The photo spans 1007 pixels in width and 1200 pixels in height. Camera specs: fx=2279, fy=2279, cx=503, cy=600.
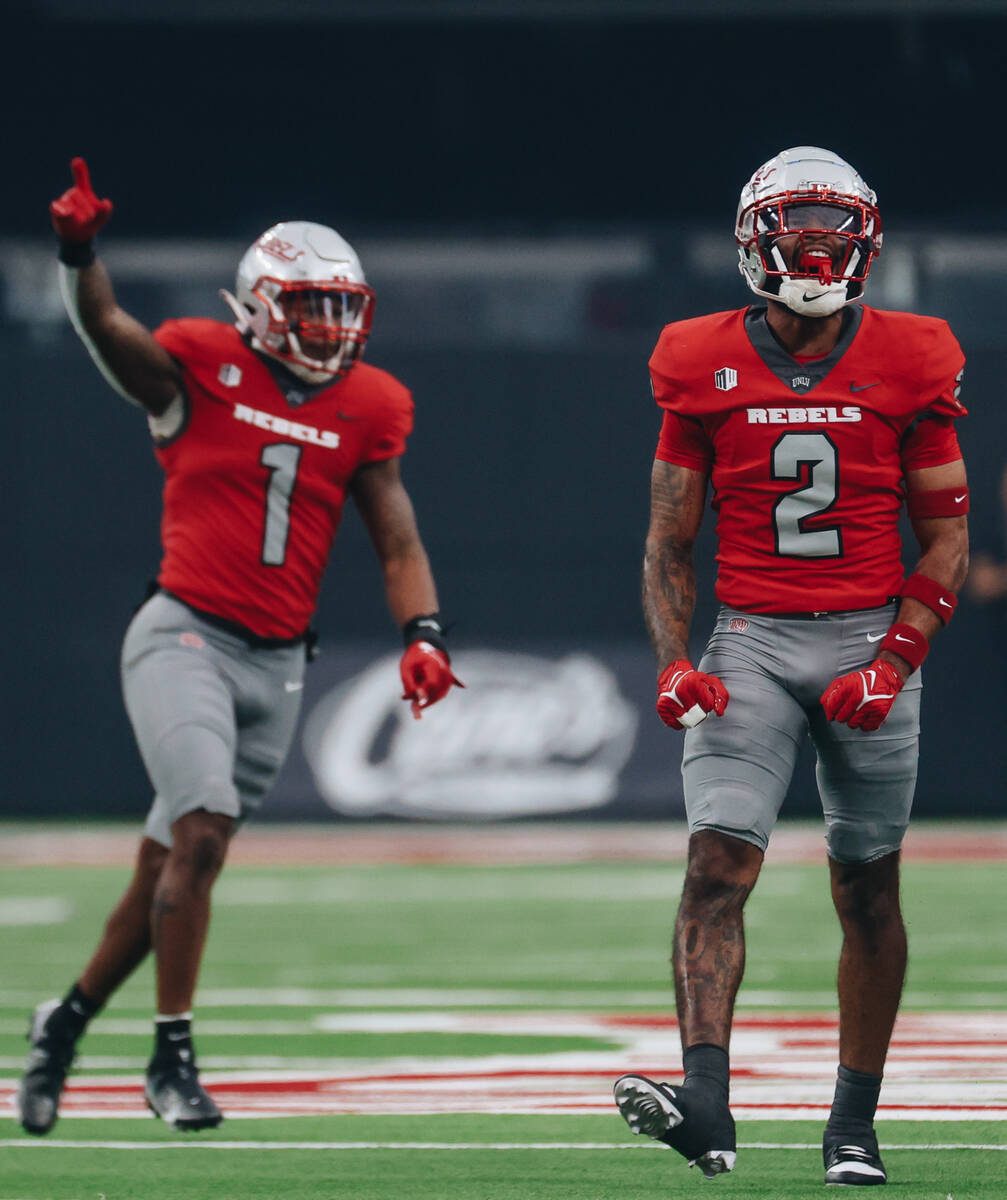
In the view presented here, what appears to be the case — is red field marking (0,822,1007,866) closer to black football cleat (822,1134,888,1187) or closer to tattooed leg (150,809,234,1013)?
tattooed leg (150,809,234,1013)

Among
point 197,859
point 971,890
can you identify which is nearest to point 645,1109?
point 197,859

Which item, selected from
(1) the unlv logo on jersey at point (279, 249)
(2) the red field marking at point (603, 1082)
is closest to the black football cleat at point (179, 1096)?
(2) the red field marking at point (603, 1082)

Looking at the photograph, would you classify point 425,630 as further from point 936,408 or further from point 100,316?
point 936,408

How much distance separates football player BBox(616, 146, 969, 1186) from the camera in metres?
4.25

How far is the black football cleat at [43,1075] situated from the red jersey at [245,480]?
102 cm

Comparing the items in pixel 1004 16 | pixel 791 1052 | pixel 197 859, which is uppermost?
pixel 1004 16

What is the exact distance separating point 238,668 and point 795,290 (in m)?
1.70

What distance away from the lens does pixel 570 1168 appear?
14.6 feet

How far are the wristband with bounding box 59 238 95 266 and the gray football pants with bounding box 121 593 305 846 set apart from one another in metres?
0.84

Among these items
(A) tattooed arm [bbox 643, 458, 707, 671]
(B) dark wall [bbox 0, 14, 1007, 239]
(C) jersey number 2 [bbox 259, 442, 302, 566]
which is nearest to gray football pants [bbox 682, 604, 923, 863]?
(A) tattooed arm [bbox 643, 458, 707, 671]

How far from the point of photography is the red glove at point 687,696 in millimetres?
4156

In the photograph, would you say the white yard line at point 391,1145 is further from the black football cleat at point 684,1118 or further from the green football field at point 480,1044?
the black football cleat at point 684,1118

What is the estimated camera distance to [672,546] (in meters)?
4.45

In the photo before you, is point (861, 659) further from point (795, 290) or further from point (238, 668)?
point (238, 668)
